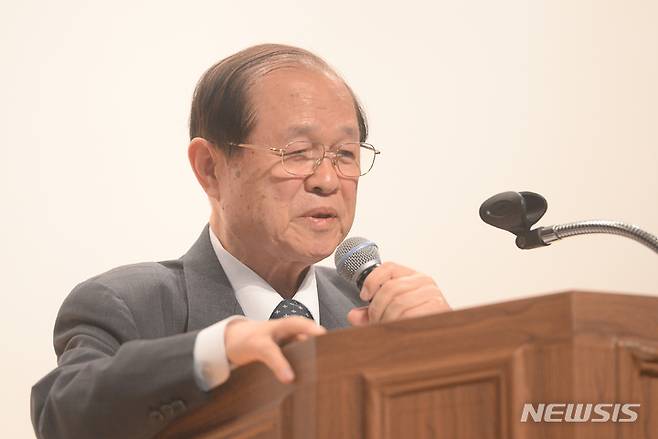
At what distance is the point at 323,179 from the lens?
221 centimetres

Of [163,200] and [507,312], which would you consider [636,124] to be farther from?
[507,312]

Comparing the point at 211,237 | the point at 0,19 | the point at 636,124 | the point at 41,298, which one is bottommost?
the point at 41,298

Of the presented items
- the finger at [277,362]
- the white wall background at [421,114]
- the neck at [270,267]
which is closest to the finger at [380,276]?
the neck at [270,267]

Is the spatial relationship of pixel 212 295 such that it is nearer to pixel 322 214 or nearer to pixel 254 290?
pixel 254 290

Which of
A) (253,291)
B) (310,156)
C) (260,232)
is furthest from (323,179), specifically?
(253,291)

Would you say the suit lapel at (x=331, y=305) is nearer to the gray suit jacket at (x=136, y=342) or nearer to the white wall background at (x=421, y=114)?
the gray suit jacket at (x=136, y=342)

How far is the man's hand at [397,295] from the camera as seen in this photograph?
1.92 m

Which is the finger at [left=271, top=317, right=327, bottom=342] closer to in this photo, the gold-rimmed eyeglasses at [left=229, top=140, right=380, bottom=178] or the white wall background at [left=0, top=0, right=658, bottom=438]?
the gold-rimmed eyeglasses at [left=229, top=140, right=380, bottom=178]

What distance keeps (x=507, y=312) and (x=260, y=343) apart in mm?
353

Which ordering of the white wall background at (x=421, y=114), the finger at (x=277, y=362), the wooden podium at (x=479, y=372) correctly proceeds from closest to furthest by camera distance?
the wooden podium at (x=479, y=372) → the finger at (x=277, y=362) → the white wall background at (x=421, y=114)

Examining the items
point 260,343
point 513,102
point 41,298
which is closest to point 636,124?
point 513,102

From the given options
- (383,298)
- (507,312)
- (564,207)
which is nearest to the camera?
(507,312)

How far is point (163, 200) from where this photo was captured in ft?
9.09

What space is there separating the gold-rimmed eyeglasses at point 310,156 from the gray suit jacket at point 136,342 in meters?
0.25
